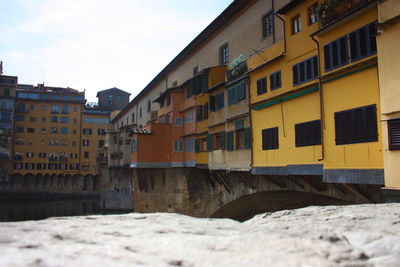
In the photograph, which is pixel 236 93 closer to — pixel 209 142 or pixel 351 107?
pixel 209 142

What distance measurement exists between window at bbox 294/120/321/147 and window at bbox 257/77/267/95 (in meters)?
3.25

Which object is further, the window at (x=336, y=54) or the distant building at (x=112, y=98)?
the distant building at (x=112, y=98)

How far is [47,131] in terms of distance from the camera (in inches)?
3012

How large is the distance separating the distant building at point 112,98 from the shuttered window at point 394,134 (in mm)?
82564

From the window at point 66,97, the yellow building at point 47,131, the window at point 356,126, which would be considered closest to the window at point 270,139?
the window at point 356,126

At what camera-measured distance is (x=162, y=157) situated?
3059cm

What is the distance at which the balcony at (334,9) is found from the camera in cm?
1197

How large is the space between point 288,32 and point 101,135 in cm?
7054

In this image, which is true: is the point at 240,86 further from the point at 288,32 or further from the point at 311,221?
the point at 311,221

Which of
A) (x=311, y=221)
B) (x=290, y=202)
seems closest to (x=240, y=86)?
(x=290, y=202)

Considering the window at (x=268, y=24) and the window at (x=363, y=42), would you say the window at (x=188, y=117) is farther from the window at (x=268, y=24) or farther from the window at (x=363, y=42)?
the window at (x=363, y=42)

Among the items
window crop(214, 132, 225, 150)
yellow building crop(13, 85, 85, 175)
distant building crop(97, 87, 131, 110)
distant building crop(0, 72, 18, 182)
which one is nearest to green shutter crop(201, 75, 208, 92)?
window crop(214, 132, 225, 150)

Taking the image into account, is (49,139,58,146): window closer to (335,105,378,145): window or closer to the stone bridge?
the stone bridge

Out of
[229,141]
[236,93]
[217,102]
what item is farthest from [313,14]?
[217,102]
